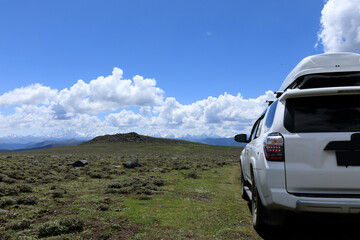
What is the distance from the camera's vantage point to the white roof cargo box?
4.63 metres

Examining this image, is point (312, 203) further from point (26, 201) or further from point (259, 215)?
point (26, 201)

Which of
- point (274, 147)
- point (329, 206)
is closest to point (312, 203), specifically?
point (329, 206)

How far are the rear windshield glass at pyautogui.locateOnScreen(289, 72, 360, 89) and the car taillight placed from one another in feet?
4.24

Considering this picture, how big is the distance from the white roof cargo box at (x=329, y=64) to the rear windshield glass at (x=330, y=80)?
91 mm

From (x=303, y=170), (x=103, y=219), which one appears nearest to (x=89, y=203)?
(x=103, y=219)

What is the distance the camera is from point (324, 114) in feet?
13.3

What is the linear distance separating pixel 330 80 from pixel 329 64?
1.13 feet

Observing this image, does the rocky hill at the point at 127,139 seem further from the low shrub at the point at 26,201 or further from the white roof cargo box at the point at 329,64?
the white roof cargo box at the point at 329,64

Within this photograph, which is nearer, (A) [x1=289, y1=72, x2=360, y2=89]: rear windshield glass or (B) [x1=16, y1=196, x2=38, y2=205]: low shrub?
(A) [x1=289, y1=72, x2=360, y2=89]: rear windshield glass

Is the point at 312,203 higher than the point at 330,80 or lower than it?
lower

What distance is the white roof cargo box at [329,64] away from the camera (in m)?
4.63

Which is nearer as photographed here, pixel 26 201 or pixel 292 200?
pixel 292 200

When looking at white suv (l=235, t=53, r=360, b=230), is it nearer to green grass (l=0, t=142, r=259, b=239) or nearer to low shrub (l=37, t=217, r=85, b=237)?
green grass (l=0, t=142, r=259, b=239)

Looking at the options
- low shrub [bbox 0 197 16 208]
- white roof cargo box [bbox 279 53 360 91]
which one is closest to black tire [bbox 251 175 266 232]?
white roof cargo box [bbox 279 53 360 91]
